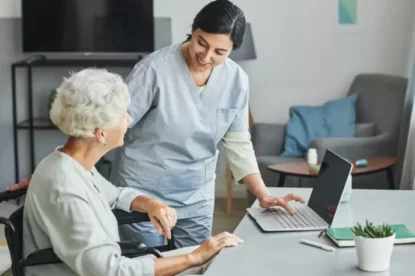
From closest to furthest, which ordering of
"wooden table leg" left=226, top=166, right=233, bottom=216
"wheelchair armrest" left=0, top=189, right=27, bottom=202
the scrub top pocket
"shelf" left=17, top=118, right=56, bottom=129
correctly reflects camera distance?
"wheelchair armrest" left=0, top=189, right=27, bottom=202
the scrub top pocket
"wooden table leg" left=226, top=166, right=233, bottom=216
"shelf" left=17, top=118, right=56, bottom=129

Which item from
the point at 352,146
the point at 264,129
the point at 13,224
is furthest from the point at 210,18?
the point at 264,129

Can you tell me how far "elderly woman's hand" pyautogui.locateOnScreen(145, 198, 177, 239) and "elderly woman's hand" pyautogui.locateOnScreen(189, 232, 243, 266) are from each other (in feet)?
0.57

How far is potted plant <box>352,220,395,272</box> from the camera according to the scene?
189 centimetres

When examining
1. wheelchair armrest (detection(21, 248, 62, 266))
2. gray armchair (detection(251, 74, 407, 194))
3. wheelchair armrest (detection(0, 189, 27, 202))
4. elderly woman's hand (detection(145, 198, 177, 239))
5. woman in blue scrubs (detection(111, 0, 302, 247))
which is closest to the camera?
wheelchair armrest (detection(21, 248, 62, 266))

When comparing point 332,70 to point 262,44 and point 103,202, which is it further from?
point 103,202

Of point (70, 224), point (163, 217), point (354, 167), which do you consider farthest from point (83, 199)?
point (354, 167)

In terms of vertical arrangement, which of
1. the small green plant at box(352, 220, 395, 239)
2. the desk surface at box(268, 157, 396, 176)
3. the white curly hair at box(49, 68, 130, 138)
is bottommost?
the desk surface at box(268, 157, 396, 176)

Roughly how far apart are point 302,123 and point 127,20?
1290mm

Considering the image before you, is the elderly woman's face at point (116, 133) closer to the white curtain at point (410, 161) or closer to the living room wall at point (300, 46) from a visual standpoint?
the white curtain at point (410, 161)

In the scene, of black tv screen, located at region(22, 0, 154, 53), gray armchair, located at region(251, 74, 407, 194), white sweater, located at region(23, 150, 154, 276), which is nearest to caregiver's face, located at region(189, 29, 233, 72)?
white sweater, located at region(23, 150, 154, 276)

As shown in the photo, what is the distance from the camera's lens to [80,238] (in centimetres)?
193

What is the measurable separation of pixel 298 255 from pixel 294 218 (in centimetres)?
33

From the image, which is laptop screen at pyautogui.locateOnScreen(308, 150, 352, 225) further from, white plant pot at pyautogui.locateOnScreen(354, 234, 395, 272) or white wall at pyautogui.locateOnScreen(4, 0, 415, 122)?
white wall at pyautogui.locateOnScreen(4, 0, 415, 122)

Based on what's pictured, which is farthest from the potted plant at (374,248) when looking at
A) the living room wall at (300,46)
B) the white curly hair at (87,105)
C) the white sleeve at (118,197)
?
the living room wall at (300,46)
